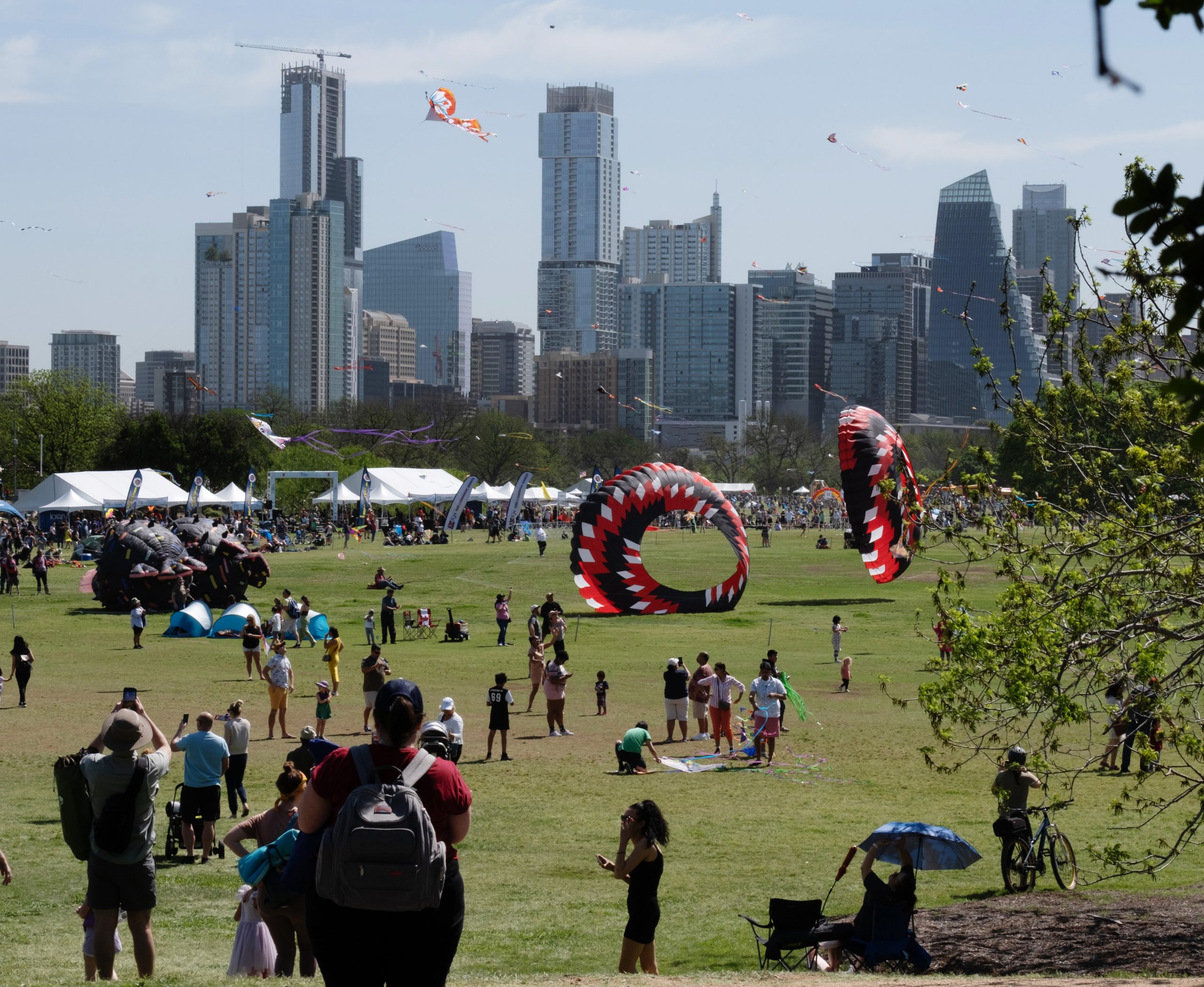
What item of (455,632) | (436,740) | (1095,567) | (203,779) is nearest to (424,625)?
(455,632)

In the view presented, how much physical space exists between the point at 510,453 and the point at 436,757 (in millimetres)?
105504

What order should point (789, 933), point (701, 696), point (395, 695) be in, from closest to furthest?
point (395, 695)
point (789, 933)
point (701, 696)

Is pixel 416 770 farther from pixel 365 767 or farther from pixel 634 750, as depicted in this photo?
pixel 634 750

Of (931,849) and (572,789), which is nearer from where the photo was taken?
(931,849)

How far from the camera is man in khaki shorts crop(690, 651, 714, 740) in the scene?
20266mm

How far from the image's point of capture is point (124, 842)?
8.14 metres

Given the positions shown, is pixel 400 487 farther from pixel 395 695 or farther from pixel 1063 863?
pixel 395 695

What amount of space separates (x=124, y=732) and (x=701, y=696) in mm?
12954

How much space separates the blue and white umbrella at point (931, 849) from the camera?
37.6ft

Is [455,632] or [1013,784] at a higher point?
[1013,784]

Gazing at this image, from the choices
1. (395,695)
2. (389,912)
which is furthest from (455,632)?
(389,912)

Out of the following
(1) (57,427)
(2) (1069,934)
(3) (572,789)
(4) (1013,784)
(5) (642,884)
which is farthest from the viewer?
(1) (57,427)

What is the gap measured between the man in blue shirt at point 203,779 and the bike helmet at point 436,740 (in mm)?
6212

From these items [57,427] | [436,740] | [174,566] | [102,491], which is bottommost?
[174,566]
